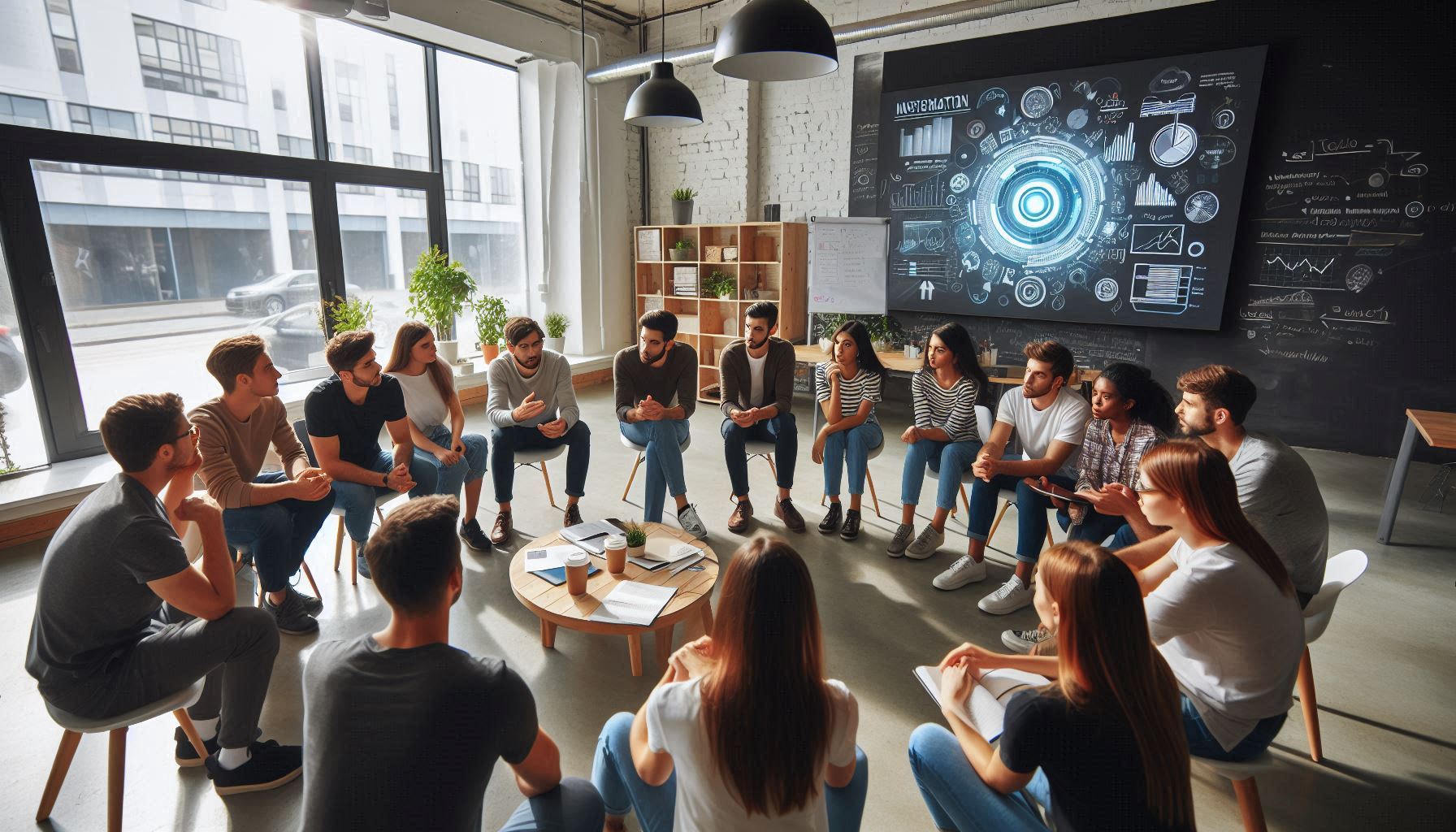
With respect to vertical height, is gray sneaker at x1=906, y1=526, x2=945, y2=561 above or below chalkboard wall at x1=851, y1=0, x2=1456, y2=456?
below

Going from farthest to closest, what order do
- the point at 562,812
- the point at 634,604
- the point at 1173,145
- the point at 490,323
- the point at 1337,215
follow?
1. the point at 490,323
2. the point at 1173,145
3. the point at 1337,215
4. the point at 634,604
5. the point at 562,812

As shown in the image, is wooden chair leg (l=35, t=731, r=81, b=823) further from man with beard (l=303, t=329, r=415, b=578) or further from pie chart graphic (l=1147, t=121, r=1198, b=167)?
pie chart graphic (l=1147, t=121, r=1198, b=167)

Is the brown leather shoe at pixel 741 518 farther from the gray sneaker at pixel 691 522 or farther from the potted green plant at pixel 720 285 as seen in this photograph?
the potted green plant at pixel 720 285

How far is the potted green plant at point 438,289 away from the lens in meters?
6.01

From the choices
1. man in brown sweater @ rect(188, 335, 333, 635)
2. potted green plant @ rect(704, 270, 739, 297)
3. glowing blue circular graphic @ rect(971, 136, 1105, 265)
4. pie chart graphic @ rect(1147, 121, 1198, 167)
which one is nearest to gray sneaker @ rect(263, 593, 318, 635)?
man in brown sweater @ rect(188, 335, 333, 635)

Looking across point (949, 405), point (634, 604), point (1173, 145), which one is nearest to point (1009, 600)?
point (949, 405)

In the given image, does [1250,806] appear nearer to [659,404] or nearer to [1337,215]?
[659,404]

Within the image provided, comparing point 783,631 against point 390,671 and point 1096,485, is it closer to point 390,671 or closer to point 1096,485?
point 390,671

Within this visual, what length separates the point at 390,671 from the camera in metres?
1.21

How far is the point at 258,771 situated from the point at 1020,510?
9.44 ft

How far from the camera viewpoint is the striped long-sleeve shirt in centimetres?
358

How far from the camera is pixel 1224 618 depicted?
5.47 ft

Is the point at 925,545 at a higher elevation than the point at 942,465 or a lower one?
lower

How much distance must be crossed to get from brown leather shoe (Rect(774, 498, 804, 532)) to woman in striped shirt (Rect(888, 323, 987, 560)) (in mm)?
530
